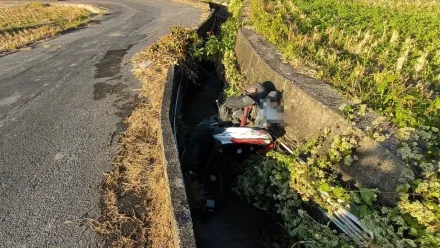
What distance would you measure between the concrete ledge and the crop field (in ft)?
34.9

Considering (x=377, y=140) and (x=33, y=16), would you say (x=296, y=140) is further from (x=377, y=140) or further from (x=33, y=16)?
(x=33, y=16)

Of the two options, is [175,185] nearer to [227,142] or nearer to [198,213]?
[198,213]

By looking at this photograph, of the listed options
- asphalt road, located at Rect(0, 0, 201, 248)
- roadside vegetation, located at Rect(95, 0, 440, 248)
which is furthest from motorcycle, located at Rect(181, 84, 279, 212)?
asphalt road, located at Rect(0, 0, 201, 248)

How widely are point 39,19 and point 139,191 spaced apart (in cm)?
2212

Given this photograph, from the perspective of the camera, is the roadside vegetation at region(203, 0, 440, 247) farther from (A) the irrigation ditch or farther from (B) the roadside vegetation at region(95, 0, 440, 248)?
(A) the irrigation ditch

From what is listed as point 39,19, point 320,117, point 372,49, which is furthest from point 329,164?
point 39,19

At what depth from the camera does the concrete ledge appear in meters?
4.14

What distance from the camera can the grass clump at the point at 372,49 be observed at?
514 cm

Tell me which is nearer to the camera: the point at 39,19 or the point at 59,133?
the point at 59,133

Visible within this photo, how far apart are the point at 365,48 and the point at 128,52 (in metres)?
7.22

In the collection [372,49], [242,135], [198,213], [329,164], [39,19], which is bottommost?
[198,213]

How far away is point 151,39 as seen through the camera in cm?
1228

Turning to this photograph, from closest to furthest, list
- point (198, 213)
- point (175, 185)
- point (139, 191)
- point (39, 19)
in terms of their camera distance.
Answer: point (175, 185), point (139, 191), point (198, 213), point (39, 19)

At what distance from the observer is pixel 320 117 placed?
5.37 m
